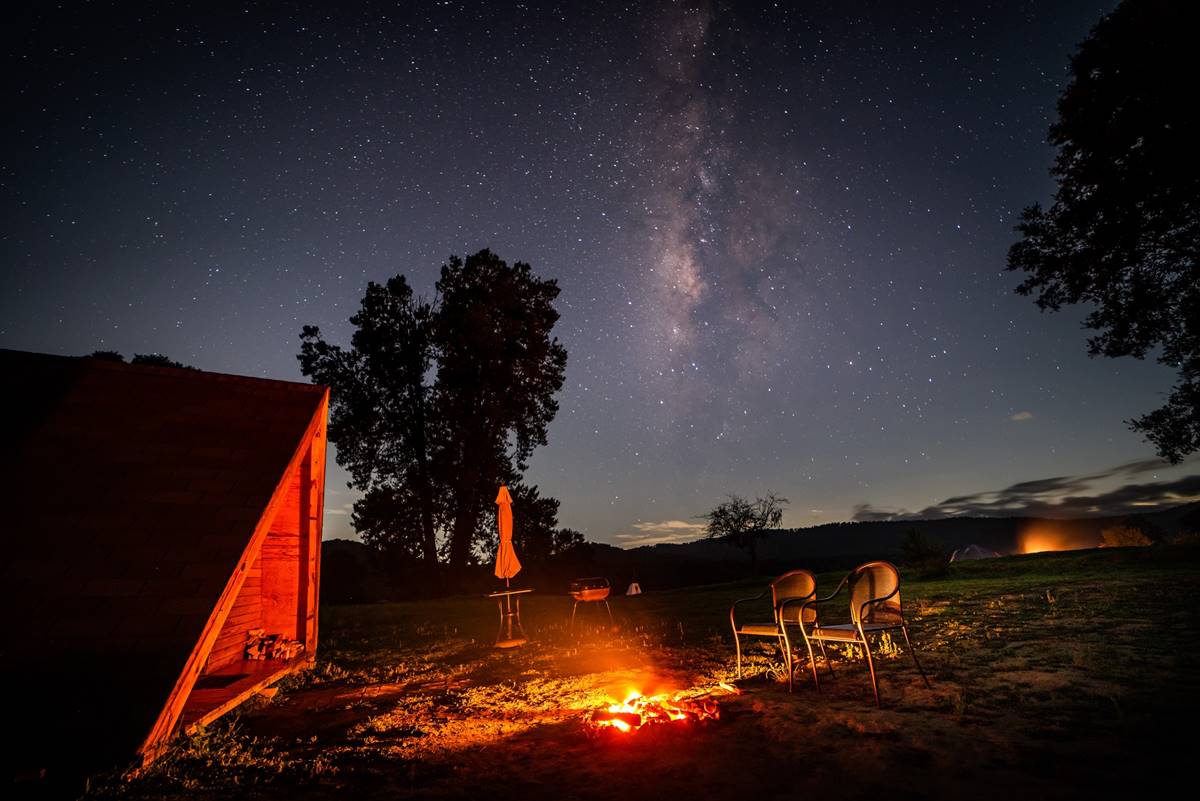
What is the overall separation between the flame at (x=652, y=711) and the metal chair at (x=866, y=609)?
3.69 feet

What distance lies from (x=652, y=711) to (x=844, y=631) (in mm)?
1946

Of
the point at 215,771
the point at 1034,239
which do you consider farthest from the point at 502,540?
the point at 1034,239

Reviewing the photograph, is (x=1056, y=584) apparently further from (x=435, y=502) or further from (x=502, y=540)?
(x=435, y=502)

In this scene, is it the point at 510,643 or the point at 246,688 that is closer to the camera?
the point at 246,688

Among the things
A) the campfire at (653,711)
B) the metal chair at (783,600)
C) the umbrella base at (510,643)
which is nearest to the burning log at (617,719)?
the campfire at (653,711)

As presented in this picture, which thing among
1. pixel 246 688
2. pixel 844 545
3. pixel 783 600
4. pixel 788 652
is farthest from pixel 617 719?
pixel 844 545

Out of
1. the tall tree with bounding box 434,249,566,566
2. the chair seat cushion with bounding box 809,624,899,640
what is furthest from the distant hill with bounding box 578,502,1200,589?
the chair seat cushion with bounding box 809,624,899,640

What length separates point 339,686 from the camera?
23.0 feet

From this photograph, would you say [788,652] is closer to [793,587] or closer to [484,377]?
[793,587]

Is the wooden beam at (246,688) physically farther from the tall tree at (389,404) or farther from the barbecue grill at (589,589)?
the tall tree at (389,404)

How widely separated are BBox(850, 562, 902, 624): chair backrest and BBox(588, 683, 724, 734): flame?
5.44ft

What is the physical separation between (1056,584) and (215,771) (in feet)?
51.5

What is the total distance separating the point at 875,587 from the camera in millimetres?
5488

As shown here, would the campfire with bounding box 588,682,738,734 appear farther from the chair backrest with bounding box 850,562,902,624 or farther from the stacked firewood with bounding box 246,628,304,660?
the stacked firewood with bounding box 246,628,304,660
